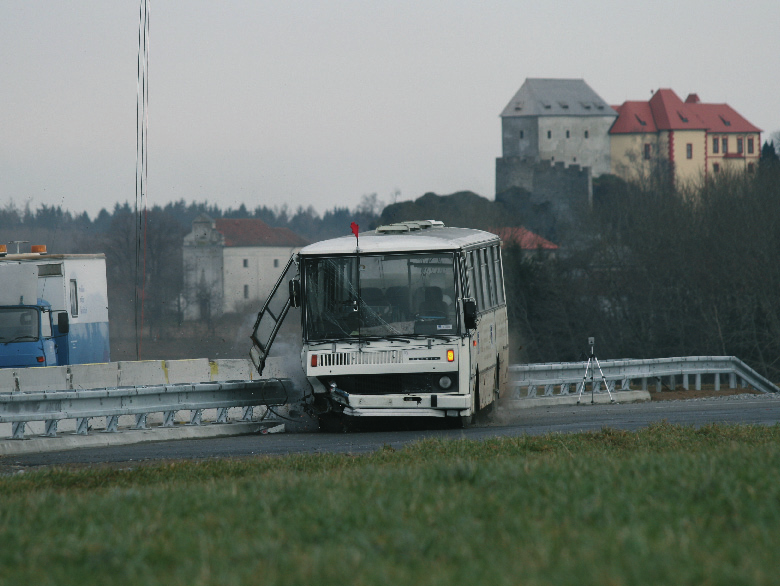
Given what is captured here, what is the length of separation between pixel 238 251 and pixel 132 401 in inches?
5467

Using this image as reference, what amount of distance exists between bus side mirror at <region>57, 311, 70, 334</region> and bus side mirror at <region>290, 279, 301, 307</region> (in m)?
9.39

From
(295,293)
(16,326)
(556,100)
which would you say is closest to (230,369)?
(16,326)

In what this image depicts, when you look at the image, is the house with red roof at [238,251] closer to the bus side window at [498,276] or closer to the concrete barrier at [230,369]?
the concrete barrier at [230,369]

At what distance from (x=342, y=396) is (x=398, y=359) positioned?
3.51 feet

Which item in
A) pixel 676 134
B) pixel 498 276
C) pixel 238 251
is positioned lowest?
pixel 238 251

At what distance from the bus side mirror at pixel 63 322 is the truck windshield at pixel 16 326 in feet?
1.99

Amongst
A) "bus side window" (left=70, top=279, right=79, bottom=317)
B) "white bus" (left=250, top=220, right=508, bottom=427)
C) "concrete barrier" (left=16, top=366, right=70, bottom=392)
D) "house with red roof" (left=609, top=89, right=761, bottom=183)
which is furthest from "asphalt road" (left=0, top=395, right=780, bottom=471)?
"house with red roof" (left=609, top=89, right=761, bottom=183)

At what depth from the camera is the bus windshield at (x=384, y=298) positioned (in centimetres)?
1661

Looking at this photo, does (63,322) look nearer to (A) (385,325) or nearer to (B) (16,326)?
(B) (16,326)

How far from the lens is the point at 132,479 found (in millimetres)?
10133

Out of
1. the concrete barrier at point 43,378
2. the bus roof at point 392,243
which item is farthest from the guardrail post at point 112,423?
the concrete barrier at point 43,378

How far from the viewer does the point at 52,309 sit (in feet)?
83.2

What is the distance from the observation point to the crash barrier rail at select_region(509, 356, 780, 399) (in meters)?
26.0

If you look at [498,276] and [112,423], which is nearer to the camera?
[112,423]
